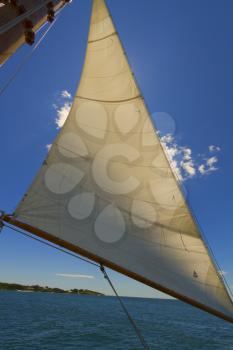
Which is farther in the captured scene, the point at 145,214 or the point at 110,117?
the point at 110,117

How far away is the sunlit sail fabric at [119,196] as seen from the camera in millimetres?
5051

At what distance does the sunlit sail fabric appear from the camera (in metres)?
5.05

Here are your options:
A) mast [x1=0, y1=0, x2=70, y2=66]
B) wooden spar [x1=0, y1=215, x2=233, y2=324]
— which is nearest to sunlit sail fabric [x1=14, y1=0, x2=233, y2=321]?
wooden spar [x1=0, y1=215, x2=233, y2=324]

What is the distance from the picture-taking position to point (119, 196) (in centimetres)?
627

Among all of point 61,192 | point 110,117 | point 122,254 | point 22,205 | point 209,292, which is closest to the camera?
point 209,292

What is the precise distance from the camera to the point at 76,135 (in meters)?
7.09

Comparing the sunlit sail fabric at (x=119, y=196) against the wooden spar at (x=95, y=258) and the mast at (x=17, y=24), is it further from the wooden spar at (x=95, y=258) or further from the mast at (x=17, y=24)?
the mast at (x=17, y=24)

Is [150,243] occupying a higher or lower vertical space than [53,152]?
lower

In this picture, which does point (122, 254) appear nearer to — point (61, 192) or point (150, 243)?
point (150, 243)

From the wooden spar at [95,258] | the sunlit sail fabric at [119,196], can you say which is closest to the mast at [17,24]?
the sunlit sail fabric at [119,196]

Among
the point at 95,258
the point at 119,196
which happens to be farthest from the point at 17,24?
the point at 95,258

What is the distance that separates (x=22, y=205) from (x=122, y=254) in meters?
2.25

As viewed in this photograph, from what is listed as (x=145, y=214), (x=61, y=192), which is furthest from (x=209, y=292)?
(x=61, y=192)

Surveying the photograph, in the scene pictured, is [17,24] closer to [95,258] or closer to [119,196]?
[119,196]
